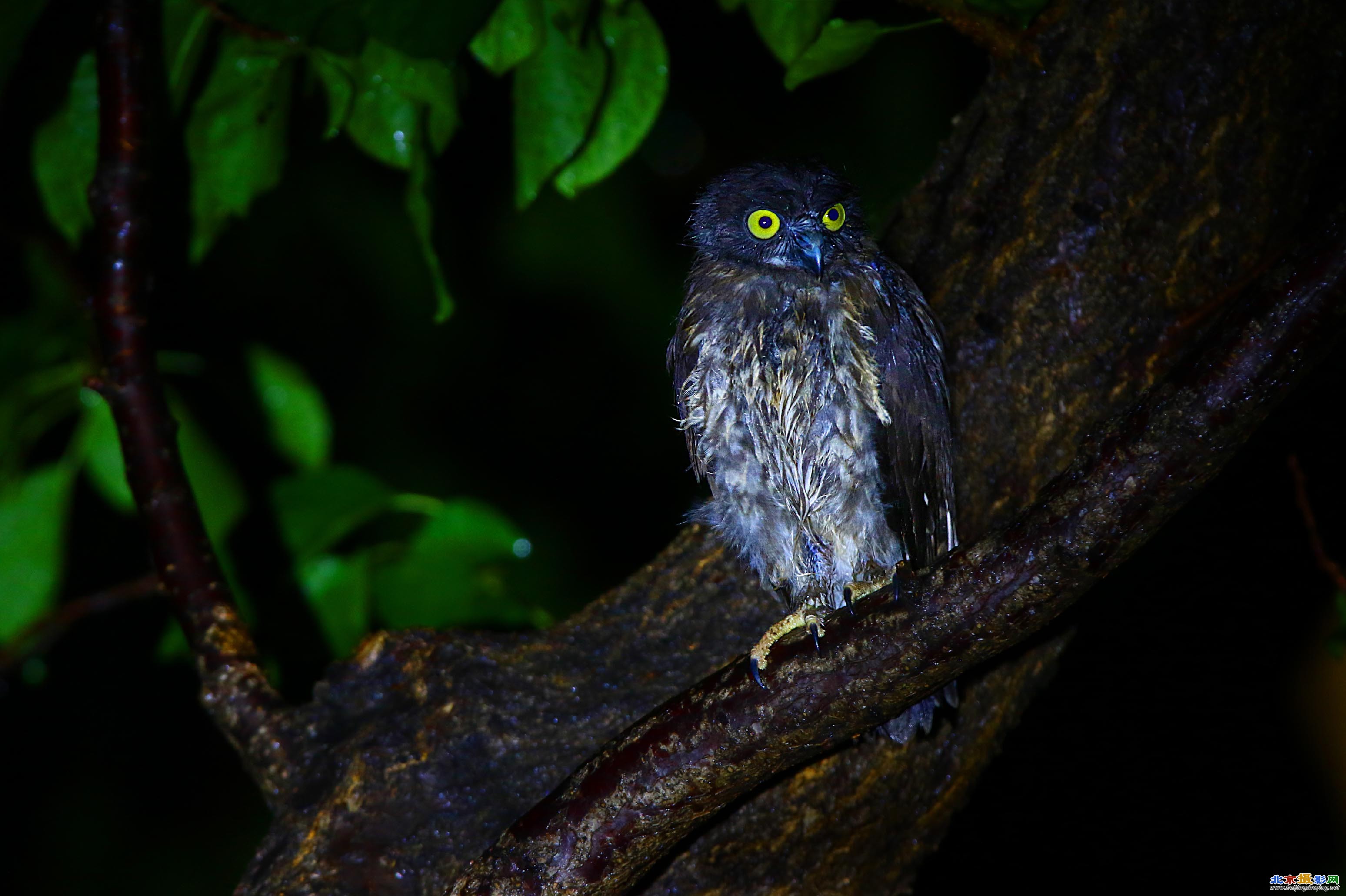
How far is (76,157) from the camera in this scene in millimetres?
2789

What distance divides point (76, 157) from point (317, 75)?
0.69 m

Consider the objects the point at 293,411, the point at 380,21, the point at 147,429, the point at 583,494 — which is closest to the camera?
the point at 380,21

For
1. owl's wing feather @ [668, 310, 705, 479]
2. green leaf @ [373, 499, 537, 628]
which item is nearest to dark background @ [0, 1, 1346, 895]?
green leaf @ [373, 499, 537, 628]

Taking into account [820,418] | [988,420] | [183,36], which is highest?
[183,36]

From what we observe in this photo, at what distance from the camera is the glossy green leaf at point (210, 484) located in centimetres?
319

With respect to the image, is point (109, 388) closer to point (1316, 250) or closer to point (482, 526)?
point (482, 526)

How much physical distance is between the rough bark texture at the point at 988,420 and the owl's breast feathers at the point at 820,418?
15 centimetres

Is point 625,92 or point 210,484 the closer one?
point 625,92

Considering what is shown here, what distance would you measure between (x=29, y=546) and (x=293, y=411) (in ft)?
2.81

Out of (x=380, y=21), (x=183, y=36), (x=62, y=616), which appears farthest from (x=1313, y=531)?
(x=62, y=616)

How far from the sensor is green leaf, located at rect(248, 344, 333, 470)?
3350mm

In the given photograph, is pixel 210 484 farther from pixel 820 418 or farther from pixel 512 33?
pixel 820 418

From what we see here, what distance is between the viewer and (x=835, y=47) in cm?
227

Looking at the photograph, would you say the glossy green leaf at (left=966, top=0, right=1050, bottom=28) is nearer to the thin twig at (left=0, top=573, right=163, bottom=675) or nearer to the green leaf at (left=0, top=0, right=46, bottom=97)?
the green leaf at (left=0, top=0, right=46, bottom=97)
